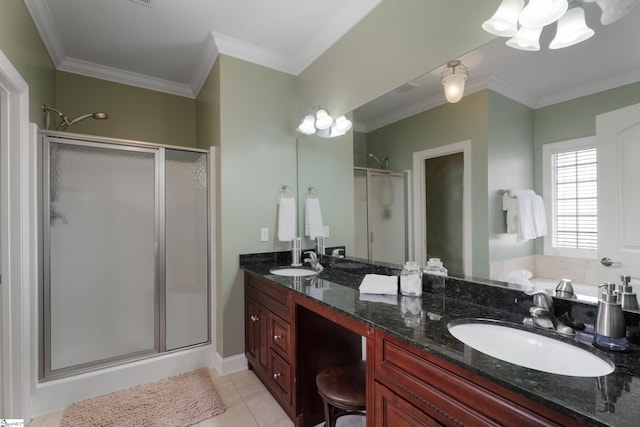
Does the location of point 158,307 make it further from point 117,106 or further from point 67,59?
point 67,59

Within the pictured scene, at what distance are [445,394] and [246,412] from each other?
148cm

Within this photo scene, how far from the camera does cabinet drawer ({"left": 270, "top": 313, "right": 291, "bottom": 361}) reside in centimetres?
171

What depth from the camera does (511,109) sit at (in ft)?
4.15

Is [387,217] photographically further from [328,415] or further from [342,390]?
[328,415]

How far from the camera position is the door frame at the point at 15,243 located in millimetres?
1612

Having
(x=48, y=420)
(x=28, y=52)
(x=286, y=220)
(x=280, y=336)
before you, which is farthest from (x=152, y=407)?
(x=28, y=52)

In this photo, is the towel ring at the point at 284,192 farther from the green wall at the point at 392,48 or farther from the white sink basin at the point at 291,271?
the green wall at the point at 392,48

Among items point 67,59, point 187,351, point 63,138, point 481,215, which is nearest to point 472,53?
point 481,215

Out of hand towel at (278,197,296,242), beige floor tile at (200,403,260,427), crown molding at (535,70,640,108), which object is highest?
crown molding at (535,70,640,108)

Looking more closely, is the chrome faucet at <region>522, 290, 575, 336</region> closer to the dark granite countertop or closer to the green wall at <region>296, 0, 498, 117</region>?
the dark granite countertop

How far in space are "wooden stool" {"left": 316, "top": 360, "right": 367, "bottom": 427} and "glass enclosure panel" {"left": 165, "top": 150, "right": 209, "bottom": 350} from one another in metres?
1.41

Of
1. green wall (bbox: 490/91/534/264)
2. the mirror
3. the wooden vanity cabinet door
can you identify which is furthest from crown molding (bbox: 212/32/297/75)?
the wooden vanity cabinet door

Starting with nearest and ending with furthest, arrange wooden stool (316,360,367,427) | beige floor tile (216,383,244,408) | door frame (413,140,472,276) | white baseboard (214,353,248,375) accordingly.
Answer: wooden stool (316,360,367,427) → door frame (413,140,472,276) → beige floor tile (216,383,244,408) → white baseboard (214,353,248,375)

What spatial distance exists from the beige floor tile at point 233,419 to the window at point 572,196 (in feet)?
6.03
